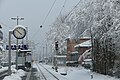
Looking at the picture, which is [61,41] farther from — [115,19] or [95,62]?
[115,19]

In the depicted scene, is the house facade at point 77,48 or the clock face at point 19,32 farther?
the house facade at point 77,48

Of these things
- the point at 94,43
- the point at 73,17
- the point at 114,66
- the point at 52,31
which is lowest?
the point at 114,66

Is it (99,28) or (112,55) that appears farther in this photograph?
(112,55)

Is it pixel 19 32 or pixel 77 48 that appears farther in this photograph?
pixel 77 48

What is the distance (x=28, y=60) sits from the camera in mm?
70188

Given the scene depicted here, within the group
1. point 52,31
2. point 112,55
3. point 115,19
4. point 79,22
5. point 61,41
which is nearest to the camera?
point 115,19

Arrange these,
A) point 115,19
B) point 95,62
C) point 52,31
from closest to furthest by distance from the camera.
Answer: point 115,19 → point 95,62 → point 52,31

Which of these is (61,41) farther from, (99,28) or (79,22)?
(99,28)

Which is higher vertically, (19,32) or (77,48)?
(77,48)

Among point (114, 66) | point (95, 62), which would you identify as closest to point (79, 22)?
point (95, 62)

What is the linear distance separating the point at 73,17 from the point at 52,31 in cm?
8381

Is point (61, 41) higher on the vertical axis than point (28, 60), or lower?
higher

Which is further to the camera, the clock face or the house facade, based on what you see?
the house facade

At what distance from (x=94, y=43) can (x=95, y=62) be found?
3.15 metres
